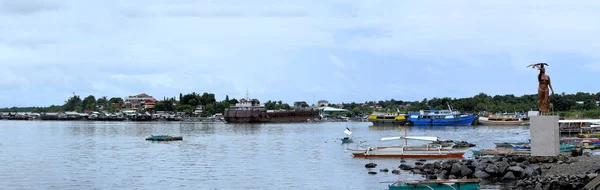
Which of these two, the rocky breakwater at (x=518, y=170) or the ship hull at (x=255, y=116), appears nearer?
the rocky breakwater at (x=518, y=170)

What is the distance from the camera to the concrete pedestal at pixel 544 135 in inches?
1307

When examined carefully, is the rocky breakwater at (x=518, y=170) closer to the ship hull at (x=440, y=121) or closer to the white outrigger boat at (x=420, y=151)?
the white outrigger boat at (x=420, y=151)

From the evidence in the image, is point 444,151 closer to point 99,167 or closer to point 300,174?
point 300,174

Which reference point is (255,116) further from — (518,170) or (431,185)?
(431,185)

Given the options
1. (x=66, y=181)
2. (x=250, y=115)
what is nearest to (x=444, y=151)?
(x=66, y=181)

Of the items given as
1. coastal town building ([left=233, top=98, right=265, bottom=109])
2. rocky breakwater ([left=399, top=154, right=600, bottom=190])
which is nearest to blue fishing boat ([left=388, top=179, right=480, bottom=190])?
rocky breakwater ([left=399, top=154, right=600, bottom=190])

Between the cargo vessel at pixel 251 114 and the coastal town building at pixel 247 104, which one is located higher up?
the coastal town building at pixel 247 104

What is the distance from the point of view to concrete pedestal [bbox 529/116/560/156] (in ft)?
109

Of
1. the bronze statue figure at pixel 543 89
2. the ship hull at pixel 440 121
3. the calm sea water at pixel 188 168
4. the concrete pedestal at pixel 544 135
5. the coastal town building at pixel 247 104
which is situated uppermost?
the coastal town building at pixel 247 104

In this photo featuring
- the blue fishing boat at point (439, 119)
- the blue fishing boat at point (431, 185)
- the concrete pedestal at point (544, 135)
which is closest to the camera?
the blue fishing boat at point (431, 185)

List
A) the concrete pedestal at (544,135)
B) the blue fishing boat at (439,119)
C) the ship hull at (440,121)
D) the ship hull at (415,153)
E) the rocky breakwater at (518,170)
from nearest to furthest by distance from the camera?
the rocky breakwater at (518,170) < the concrete pedestal at (544,135) < the ship hull at (415,153) < the blue fishing boat at (439,119) < the ship hull at (440,121)

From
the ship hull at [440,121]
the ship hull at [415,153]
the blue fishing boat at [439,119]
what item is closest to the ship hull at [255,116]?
the blue fishing boat at [439,119]

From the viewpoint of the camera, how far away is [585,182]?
80.5 ft

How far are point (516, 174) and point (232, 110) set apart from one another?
142977 millimetres
